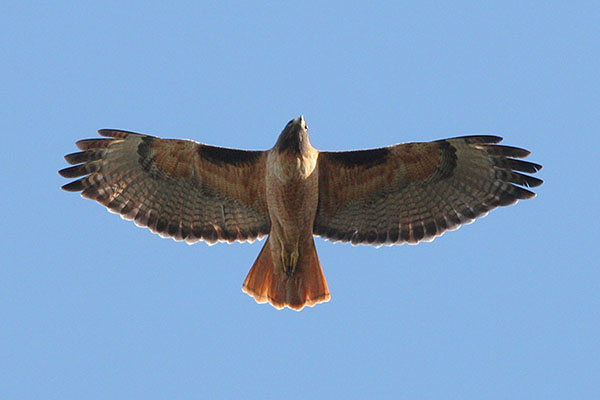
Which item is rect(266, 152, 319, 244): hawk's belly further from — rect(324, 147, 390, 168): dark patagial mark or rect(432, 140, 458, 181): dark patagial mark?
rect(432, 140, 458, 181): dark patagial mark

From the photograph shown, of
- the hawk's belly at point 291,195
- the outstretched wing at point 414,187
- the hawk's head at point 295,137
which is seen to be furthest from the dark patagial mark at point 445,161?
the hawk's head at point 295,137

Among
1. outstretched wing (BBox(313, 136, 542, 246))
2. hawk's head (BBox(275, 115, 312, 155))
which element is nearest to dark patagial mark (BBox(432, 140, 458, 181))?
outstretched wing (BBox(313, 136, 542, 246))

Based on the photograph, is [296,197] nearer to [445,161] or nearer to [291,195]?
[291,195]

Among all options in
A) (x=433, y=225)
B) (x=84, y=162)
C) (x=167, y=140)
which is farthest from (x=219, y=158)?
(x=433, y=225)

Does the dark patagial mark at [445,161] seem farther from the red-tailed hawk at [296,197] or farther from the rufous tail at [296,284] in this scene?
the rufous tail at [296,284]

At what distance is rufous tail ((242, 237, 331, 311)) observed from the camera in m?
12.8

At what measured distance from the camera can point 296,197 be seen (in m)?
12.3

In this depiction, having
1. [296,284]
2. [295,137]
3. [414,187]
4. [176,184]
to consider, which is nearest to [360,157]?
[414,187]

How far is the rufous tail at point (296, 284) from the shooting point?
12.8 meters

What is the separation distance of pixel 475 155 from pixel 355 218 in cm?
174

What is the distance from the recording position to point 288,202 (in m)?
12.3

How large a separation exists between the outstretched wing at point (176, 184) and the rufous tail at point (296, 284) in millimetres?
577

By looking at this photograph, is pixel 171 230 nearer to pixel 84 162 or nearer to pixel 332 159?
pixel 84 162

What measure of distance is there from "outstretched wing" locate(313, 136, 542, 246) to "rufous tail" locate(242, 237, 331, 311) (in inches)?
17.3
